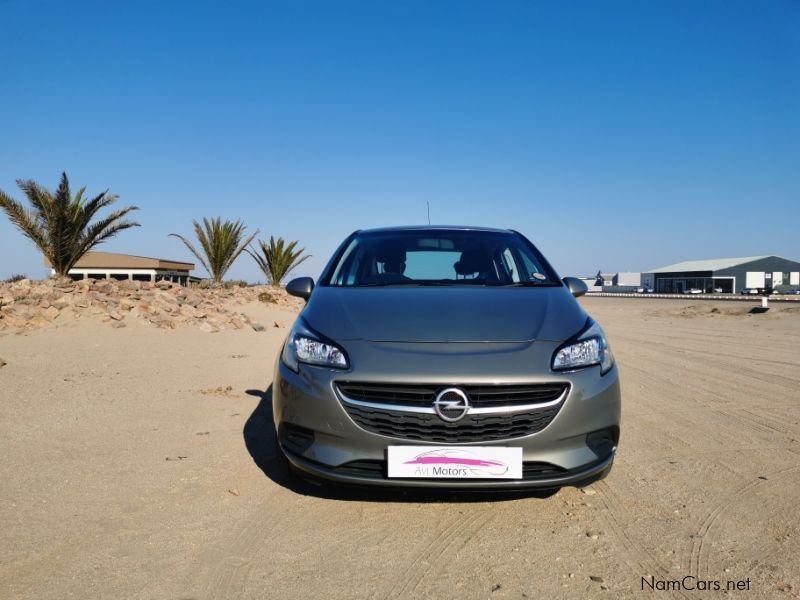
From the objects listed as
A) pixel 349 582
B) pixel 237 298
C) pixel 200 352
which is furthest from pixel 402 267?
pixel 237 298

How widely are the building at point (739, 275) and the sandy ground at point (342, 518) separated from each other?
7446 centimetres

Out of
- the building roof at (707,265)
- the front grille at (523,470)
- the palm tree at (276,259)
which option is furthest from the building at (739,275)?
the front grille at (523,470)

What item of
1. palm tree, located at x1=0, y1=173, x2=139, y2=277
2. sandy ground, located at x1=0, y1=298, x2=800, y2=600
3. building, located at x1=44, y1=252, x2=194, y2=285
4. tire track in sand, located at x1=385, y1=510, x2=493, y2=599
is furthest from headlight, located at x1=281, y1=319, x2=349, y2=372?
building, located at x1=44, y1=252, x2=194, y2=285

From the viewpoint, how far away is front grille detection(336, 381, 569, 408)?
107 inches

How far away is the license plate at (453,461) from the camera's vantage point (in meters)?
2.69

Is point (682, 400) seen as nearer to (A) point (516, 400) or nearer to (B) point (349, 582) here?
(A) point (516, 400)

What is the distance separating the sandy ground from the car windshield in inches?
52.3

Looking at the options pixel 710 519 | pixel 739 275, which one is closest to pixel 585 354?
pixel 710 519

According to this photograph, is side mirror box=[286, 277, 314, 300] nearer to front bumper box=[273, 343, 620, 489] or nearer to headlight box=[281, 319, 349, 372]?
headlight box=[281, 319, 349, 372]

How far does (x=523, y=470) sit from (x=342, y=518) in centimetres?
89

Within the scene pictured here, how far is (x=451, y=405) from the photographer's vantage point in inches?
105

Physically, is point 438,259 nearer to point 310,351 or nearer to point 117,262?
point 310,351

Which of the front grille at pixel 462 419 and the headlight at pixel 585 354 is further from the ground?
the headlight at pixel 585 354

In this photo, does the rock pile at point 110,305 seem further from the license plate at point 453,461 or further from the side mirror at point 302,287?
the license plate at point 453,461
